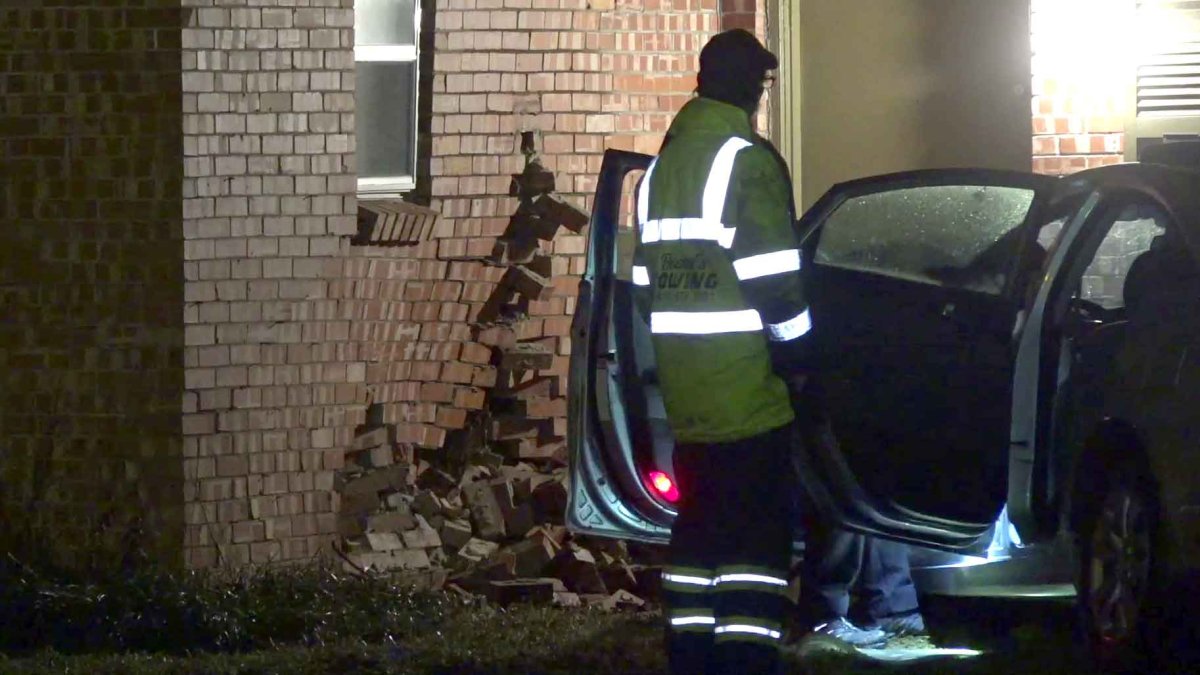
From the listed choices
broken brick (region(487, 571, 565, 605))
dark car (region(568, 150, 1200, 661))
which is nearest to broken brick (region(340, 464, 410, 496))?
broken brick (region(487, 571, 565, 605))

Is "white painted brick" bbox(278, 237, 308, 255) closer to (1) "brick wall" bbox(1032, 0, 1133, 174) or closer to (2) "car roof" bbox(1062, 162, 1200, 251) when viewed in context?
(2) "car roof" bbox(1062, 162, 1200, 251)

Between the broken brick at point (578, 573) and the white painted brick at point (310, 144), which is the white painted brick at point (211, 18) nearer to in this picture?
the white painted brick at point (310, 144)

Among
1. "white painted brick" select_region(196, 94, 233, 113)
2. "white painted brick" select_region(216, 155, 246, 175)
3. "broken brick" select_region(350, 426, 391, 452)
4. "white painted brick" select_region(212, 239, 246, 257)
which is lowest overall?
"broken brick" select_region(350, 426, 391, 452)

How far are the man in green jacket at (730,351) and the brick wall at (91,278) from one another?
336 centimetres

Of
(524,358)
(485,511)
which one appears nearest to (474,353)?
(524,358)

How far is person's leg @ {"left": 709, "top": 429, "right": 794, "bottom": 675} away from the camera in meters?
5.73

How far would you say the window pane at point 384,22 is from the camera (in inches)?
366

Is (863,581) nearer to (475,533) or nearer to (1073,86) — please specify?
(475,533)

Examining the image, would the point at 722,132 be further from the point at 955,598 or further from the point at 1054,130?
the point at 1054,130

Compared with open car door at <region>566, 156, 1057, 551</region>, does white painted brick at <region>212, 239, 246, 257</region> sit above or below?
above

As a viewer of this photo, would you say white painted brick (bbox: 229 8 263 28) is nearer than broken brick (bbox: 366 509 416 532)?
Yes

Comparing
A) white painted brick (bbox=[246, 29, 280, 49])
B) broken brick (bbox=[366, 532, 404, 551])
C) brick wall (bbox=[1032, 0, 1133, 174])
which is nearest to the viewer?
white painted brick (bbox=[246, 29, 280, 49])

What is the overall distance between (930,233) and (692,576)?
2.11 metres

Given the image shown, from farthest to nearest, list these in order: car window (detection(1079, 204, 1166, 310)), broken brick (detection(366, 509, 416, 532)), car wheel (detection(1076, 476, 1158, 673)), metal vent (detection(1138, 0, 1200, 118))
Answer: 1. metal vent (detection(1138, 0, 1200, 118))
2. broken brick (detection(366, 509, 416, 532))
3. car window (detection(1079, 204, 1166, 310))
4. car wheel (detection(1076, 476, 1158, 673))
